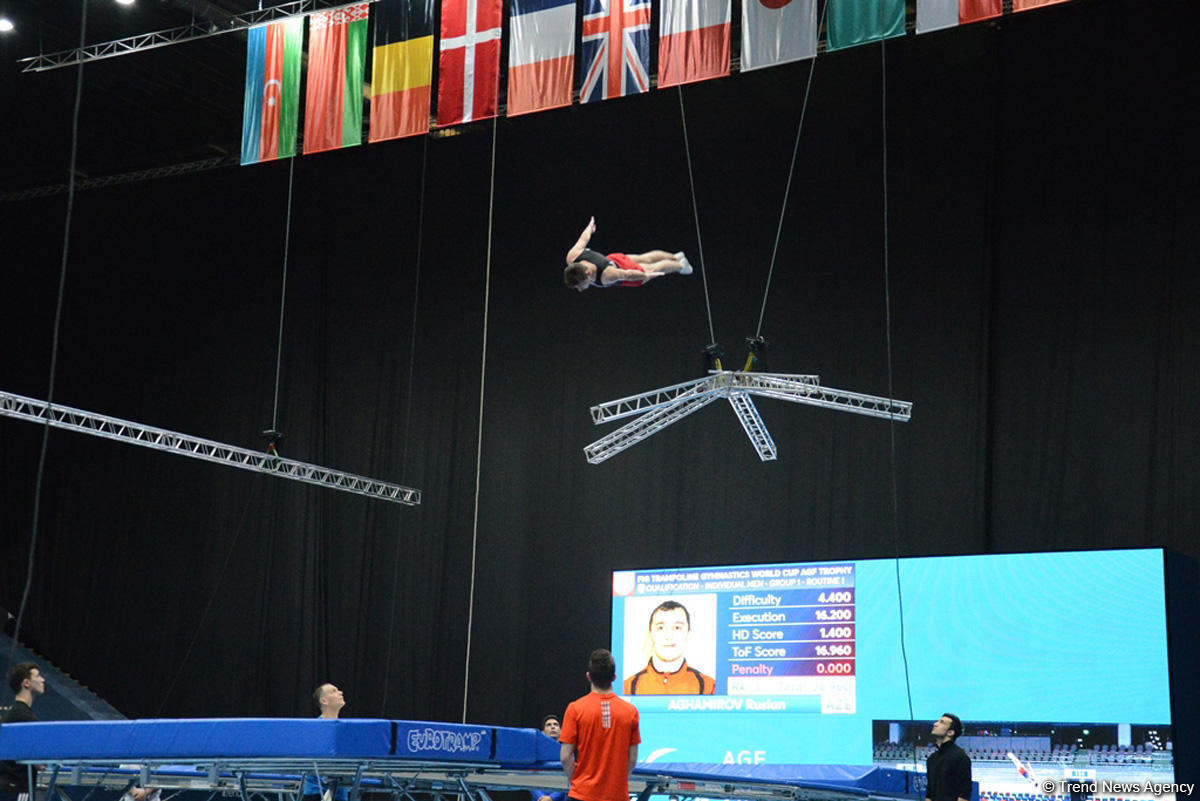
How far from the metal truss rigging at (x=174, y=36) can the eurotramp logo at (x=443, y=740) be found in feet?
28.2

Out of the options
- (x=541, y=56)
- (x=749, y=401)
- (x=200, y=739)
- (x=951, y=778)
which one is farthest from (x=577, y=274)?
(x=200, y=739)

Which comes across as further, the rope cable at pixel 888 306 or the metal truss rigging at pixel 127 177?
the metal truss rigging at pixel 127 177

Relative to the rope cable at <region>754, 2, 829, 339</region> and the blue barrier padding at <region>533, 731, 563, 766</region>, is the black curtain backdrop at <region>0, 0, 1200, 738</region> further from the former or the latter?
the blue barrier padding at <region>533, 731, 563, 766</region>

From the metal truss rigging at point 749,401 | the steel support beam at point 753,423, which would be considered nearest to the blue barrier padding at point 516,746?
the metal truss rigging at point 749,401

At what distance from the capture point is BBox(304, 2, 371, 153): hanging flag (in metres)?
11.5

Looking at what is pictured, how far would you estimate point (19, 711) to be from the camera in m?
6.46

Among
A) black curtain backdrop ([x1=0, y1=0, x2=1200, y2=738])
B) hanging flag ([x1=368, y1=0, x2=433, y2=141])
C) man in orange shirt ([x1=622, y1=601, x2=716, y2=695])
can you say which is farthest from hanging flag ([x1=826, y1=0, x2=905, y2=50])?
man in orange shirt ([x1=622, y1=601, x2=716, y2=695])

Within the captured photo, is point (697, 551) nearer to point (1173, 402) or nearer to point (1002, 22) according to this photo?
point (1173, 402)

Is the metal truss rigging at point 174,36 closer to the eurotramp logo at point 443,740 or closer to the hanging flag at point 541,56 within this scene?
the hanging flag at point 541,56

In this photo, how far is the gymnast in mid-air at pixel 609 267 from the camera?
30.1 ft

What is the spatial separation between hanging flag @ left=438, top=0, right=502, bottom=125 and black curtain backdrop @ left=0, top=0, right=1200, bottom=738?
3.30 m

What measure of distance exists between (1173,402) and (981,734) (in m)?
3.06

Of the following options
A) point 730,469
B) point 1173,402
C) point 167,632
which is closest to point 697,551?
point 730,469

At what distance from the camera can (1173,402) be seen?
36.1ft
